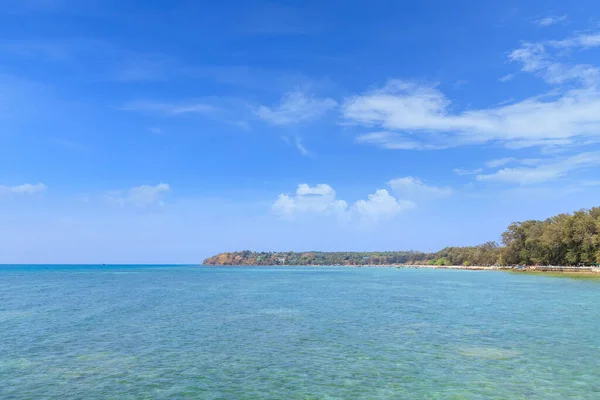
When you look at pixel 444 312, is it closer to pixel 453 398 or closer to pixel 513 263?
pixel 453 398

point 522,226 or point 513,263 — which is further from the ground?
point 522,226

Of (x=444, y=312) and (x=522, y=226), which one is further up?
(x=522, y=226)

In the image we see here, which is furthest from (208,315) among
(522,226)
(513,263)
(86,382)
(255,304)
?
(513,263)

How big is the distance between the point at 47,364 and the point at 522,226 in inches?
6451

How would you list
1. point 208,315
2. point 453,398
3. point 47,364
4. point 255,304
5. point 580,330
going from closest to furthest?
point 453,398, point 47,364, point 580,330, point 208,315, point 255,304

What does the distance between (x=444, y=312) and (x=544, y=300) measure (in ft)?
63.9

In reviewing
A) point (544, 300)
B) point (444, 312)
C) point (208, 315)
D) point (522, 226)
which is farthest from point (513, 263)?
point (208, 315)

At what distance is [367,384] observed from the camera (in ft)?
60.9

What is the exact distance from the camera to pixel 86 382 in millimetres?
19062

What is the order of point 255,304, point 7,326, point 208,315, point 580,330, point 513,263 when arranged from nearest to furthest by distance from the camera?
point 580,330
point 7,326
point 208,315
point 255,304
point 513,263

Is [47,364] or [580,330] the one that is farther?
[580,330]

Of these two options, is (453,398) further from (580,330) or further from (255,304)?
(255,304)

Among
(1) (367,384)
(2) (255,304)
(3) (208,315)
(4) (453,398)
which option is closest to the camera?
(4) (453,398)

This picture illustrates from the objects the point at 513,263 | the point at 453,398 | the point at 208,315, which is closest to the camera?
the point at 453,398
